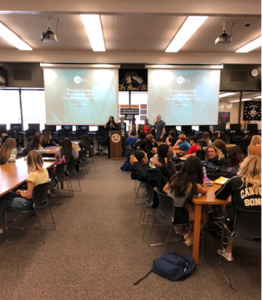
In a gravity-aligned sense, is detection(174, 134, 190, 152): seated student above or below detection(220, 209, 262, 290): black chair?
above

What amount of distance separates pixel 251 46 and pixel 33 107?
9.00 m

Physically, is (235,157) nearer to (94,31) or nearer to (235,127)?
(94,31)

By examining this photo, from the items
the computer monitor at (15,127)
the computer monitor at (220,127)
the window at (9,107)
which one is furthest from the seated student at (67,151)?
the computer monitor at (220,127)

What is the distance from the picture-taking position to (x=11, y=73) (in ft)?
29.9

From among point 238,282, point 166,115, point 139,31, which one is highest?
point 139,31

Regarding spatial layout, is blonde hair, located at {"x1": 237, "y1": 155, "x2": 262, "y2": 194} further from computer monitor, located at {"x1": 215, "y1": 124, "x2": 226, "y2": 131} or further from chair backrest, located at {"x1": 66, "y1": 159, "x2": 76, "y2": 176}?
computer monitor, located at {"x1": 215, "y1": 124, "x2": 226, "y2": 131}

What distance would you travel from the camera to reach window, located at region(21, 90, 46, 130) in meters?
9.80

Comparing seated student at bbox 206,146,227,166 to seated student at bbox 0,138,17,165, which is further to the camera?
seated student at bbox 0,138,17,165

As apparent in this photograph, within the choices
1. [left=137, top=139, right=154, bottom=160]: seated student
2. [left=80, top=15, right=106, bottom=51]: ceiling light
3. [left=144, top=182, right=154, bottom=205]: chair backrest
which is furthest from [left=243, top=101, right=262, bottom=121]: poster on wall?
[left=144, top=182, right=154, bottom=205]: chair backrest

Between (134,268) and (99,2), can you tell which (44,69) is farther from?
(134,268)

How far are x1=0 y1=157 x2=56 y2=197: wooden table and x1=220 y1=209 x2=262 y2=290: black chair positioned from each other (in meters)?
2.47

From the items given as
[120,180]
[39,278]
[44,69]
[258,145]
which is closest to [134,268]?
[39,278]

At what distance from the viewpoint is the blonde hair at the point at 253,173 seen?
207cm

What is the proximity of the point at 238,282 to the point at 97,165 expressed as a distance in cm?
566
